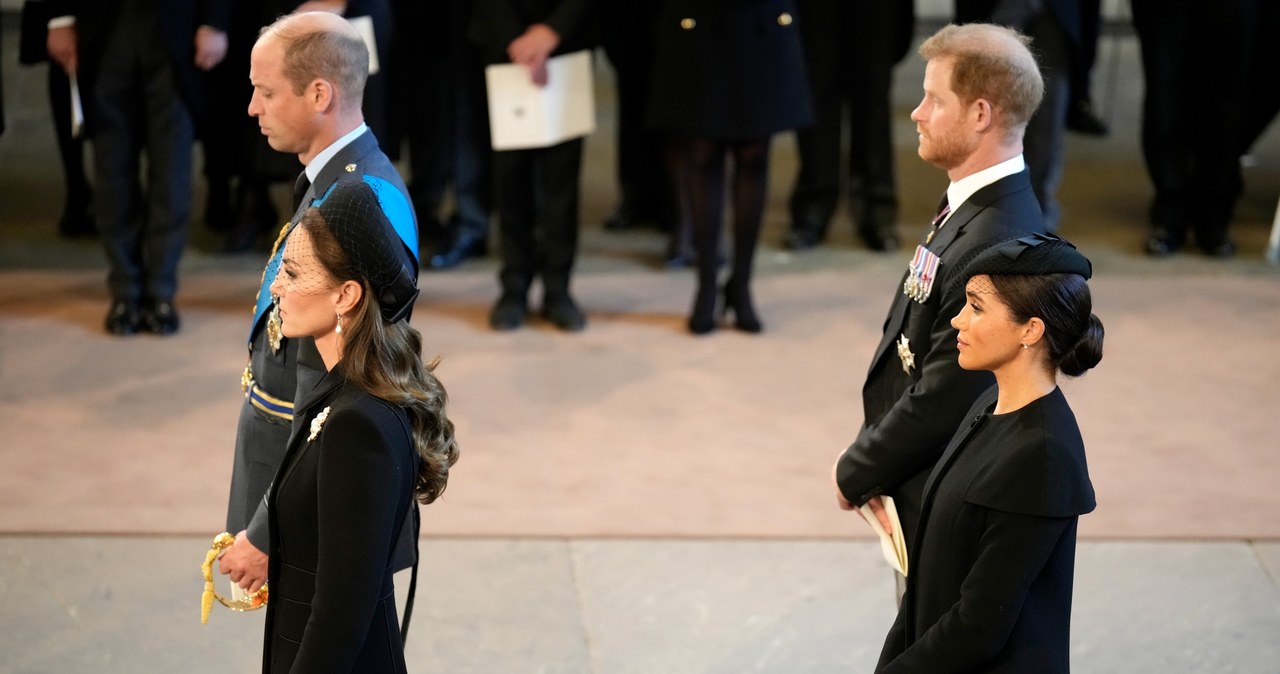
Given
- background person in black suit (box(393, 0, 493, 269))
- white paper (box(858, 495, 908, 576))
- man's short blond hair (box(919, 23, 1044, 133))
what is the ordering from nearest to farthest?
1. man's short blond hair (box(919, 23, 1044, 133))
2. white paper (box(858, 495, 908, 576))
3. background person in black suit (box(393, 0, 493, 269))

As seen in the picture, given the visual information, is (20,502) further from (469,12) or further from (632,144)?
(632,144)

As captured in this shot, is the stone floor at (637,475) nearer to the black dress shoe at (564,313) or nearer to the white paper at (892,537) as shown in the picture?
the black dress shoe at (564,313)

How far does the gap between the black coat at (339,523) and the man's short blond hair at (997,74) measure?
1.23 meters

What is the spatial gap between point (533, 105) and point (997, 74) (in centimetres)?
301

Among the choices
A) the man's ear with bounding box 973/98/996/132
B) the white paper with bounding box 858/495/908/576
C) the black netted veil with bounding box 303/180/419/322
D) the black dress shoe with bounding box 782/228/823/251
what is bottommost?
Result: the black dress shoe with bounding box 782/228/823/251

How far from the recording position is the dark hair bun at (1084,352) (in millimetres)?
2281

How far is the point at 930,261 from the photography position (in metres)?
2.82

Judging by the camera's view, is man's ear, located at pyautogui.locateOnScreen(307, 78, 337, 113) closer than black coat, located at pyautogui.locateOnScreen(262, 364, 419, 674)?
No

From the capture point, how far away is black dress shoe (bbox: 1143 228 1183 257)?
6.77 meters

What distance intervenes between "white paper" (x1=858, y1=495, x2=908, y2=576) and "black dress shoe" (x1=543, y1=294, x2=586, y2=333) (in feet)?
9.57

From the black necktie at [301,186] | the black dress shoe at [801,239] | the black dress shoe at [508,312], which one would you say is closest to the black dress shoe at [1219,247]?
the black dress shoe at [801,239]

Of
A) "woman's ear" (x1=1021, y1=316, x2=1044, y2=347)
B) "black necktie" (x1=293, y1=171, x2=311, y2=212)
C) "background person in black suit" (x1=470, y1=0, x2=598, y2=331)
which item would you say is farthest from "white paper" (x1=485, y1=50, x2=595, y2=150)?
"woman's ear" (x1=1021, y1=316, x2=1044, y2=347)

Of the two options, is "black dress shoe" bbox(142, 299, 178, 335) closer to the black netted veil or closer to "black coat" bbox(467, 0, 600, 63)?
"black coat" bbox(467, 0, 600, 63)

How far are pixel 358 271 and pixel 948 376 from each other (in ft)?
3.48
